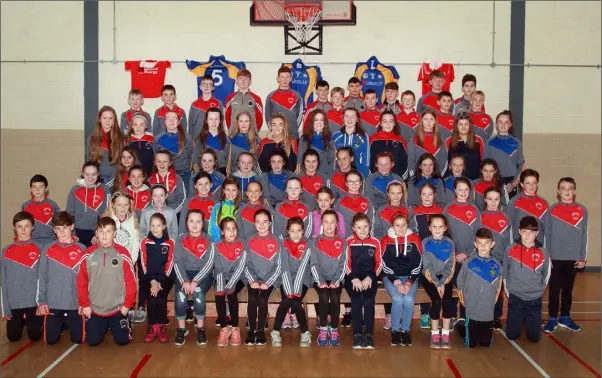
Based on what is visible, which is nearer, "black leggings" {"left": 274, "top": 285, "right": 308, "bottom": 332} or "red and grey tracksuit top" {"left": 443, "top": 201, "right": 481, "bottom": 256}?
"black leggings" {"left": 274, "top": 285, "right": 308, "bottom": 332}

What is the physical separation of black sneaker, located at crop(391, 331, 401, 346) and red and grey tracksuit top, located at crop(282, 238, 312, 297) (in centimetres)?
93

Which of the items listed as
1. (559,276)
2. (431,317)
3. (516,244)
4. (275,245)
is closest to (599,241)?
(559,276)

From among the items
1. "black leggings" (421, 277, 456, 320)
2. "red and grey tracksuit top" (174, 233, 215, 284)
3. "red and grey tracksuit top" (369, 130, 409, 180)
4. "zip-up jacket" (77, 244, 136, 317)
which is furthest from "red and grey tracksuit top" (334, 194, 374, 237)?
"zip-up jacket" (77, 244, 136, 317)

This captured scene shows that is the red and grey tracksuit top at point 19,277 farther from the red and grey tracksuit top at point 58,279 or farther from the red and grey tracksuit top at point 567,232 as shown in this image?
the red and grey tracksuit top at point 567,232

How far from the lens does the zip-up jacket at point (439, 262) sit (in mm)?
6547

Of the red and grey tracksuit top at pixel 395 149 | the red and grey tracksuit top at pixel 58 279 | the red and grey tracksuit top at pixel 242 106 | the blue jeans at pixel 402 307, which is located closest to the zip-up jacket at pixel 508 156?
the red and grey tracksuit top at pixel 395 149

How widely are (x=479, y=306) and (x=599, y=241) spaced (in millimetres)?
5296

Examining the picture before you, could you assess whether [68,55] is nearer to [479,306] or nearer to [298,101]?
[298,101]

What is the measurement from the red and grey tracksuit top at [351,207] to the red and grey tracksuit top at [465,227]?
2.86 feet

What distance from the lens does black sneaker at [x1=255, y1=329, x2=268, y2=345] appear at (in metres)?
6.36

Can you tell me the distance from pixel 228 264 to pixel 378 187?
7.02ft

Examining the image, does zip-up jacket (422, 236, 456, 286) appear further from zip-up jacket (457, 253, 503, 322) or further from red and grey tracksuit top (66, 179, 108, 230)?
red and grey tracksuit top (66, 179, 108, 230)

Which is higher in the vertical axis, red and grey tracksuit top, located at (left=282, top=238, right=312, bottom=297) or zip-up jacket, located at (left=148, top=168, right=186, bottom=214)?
zip-up jacket, located at (left=148, top=168, right=186, bottom=214)

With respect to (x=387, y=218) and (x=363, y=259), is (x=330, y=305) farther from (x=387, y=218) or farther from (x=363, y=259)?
(x=387, y=218)
